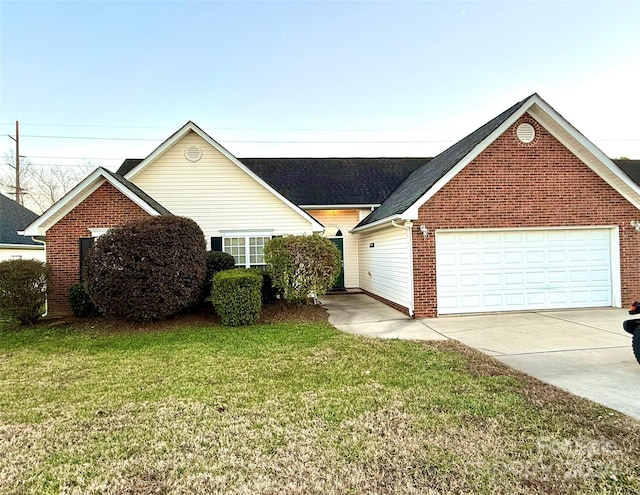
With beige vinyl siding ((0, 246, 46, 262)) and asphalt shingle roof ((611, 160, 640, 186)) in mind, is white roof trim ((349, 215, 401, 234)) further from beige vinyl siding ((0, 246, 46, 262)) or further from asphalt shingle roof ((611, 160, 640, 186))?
beige vinyl siding ((0, 246, 46, 262))

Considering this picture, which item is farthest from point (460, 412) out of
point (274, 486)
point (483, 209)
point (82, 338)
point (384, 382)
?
point (82, 338)

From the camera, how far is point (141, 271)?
8664mm

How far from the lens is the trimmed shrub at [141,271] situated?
8.65m

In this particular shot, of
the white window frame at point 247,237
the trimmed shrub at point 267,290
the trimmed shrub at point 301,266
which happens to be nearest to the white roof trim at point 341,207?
the white window frame at point 247,237

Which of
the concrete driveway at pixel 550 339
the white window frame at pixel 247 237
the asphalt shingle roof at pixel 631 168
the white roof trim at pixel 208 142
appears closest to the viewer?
the concrete driveway at pixel 550 339

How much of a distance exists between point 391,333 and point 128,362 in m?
5.25

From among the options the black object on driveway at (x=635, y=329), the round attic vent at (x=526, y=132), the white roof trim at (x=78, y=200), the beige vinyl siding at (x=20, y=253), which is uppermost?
the round attic vent at (x=526, y=132)

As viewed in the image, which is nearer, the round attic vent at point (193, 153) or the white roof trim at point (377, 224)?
the white roof trim at point (377, 224)

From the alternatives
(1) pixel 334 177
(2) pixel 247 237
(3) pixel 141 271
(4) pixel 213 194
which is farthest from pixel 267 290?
(1) pixel 334 177

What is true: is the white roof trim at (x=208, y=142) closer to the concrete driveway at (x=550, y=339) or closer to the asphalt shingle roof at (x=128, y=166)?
the concrete driveway at (x=550, y=339)

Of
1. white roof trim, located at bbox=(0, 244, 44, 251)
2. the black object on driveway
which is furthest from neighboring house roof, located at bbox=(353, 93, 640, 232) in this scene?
white roof trim, located at bbox=(0, 244, 44, 251)

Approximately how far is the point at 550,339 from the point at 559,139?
20.4ft

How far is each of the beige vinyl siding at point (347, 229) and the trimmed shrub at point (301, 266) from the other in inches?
257

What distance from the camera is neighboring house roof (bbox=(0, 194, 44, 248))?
1788 cm
